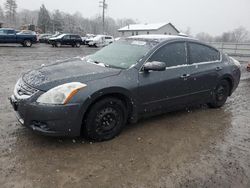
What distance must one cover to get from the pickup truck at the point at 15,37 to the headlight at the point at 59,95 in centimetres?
2277

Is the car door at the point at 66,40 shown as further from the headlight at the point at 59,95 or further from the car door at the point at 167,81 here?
the headlight at the point at 59,95

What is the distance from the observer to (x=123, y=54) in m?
4.68

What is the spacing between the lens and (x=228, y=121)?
16.9ft

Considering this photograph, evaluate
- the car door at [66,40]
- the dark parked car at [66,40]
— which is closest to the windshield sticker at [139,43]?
the dark parked car at [66,40]

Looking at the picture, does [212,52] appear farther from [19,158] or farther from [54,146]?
[19,158]

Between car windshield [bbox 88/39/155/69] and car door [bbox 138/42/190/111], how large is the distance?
0.24 meters

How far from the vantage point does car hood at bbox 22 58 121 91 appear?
143 inches

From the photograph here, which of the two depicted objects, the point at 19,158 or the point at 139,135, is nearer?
the point at 19,158

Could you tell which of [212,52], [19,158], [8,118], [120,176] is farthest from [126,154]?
[212,52]

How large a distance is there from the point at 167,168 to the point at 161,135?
3.34 feet

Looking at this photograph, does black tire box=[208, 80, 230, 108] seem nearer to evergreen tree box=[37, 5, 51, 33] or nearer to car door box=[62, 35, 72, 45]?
car door box=[62, 35, 72, 45]

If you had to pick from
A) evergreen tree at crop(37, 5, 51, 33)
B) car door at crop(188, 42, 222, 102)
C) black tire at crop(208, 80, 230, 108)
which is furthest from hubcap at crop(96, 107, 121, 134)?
evergreen tree at crop(37, 5, 51, 33)

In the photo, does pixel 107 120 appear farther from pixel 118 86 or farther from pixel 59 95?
pixel 59 95

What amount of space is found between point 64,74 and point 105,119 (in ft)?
3.04
